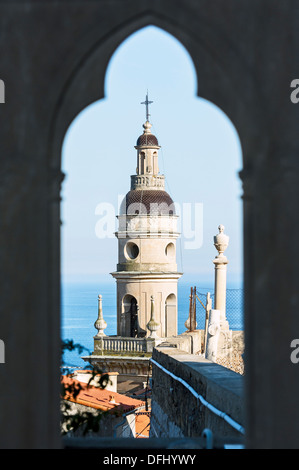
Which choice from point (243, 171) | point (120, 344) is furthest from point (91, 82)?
point (120, 344)

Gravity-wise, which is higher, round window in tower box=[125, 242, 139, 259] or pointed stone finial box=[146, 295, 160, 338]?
round window in tower box=[125, 242, 139, 259]

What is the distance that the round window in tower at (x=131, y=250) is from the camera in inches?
1267

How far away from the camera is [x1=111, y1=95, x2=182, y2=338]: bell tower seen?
31391mm

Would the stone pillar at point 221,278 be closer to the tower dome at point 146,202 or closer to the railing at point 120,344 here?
the railing at point 120,344

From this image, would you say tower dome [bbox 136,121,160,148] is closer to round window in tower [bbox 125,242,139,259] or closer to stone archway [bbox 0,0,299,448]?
round window in tower [bbox 125,242,139,259]

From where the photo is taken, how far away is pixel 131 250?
107 ft

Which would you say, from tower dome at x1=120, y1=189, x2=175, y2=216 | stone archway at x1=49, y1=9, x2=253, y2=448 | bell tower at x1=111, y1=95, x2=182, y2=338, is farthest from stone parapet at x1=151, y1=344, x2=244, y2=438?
bell tower at x1=111, y1=95, x2=182, y2=338

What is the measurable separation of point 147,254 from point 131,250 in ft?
2.54

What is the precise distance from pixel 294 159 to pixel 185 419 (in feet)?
16.2

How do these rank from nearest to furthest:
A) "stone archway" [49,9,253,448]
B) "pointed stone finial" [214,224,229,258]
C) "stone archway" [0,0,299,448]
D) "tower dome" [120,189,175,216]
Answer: "stone archway" [0,0,299,448], "stone archway" [49,9,253,448], "pointed stone finial" [214,224,229,258], "tower dome" [120,189,175,216]

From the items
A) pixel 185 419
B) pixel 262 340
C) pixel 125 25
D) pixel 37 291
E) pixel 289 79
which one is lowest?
pixel 185 419
